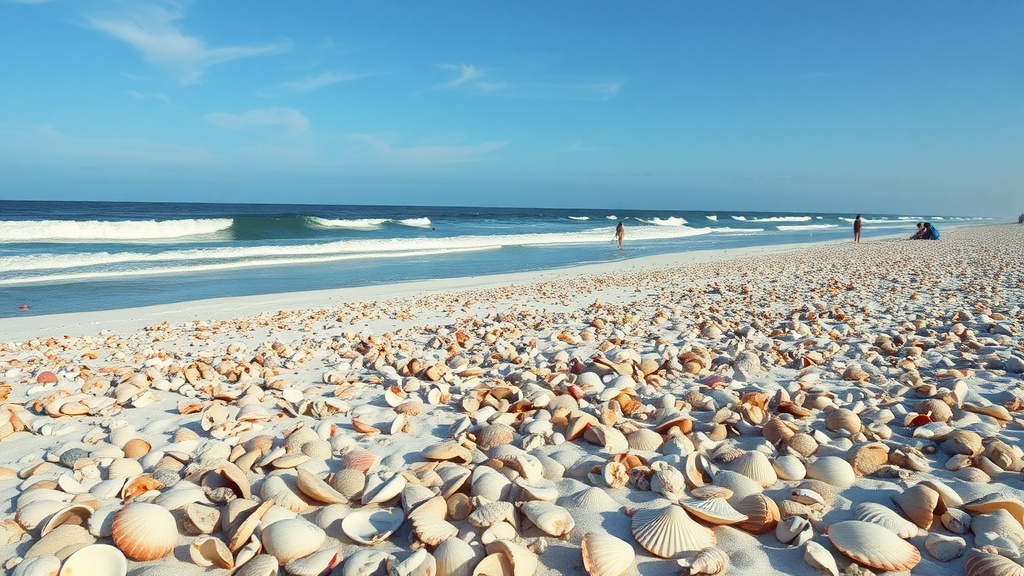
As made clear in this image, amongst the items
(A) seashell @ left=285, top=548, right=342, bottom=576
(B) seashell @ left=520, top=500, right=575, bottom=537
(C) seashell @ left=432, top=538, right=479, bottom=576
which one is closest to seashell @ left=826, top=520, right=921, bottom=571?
(B) seashell @ left=520, top=500, right=575, bottom=537

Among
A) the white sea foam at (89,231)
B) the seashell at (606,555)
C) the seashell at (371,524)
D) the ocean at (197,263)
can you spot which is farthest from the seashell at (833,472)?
the white sea foam at (89,231)

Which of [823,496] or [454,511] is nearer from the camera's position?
[454,511]

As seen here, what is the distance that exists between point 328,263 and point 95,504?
51.9 feet

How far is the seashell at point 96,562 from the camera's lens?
154 centimetres

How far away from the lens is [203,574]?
1657 mm

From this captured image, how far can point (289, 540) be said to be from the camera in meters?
1.69

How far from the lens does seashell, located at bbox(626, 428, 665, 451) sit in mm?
2537

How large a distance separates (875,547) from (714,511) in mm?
424

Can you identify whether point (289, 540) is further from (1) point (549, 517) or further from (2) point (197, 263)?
(2) point (197, 263)

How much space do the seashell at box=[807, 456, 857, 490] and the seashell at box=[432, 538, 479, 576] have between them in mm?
1337

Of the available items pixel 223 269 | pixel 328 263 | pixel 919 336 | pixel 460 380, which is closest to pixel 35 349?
pixel 460 380

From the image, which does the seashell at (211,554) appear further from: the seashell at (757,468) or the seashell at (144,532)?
the seashell at (757,468)

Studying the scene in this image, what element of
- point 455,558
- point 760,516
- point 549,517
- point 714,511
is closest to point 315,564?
point 455,558

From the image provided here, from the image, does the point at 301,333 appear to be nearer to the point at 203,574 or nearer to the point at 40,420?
the point at 40,420
